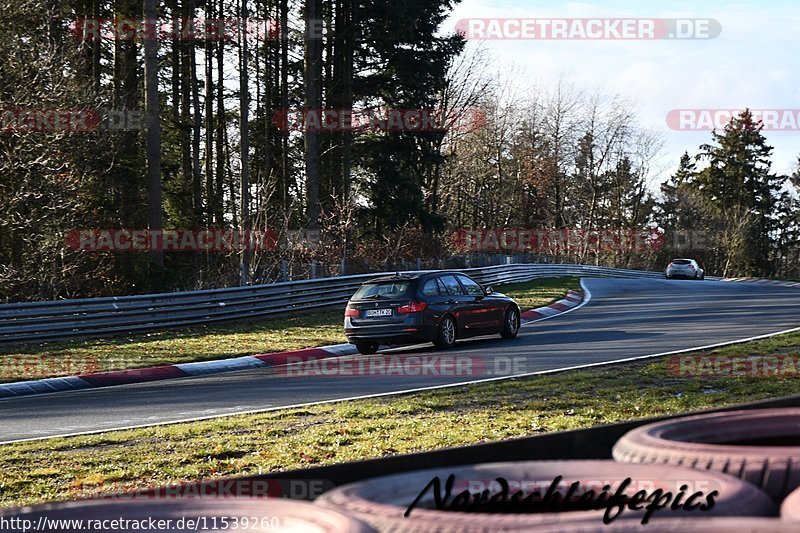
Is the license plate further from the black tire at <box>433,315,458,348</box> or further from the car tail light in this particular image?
the black tire at <box>433,315,458,348</box>

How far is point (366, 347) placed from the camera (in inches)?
739

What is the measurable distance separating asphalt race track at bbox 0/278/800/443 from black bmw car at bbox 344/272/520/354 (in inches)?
15.5

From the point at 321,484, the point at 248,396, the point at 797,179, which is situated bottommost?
the point at 248,396

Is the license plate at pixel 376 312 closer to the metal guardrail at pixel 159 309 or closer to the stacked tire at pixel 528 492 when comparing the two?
the metal guardrail at pixel 159 309

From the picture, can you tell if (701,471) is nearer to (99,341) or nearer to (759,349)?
(759,349)

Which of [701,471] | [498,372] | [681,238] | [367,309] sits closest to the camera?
[701,471]

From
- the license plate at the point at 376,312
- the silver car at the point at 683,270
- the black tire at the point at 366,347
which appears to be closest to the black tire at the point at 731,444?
the license plate at the point at 376,312

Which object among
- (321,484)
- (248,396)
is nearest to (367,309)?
(248,396)

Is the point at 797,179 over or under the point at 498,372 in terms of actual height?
over

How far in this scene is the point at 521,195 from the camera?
257ft

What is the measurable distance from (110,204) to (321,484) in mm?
32137

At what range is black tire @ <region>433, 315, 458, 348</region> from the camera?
60.6 ft

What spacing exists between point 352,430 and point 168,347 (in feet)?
32.9

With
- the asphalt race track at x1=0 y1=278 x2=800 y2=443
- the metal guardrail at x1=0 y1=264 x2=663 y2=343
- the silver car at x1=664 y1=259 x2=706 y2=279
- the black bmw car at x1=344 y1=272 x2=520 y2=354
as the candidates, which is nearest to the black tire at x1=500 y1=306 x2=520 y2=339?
the asphalt race track at x1=0 y1=278 x2=800 y2=443
